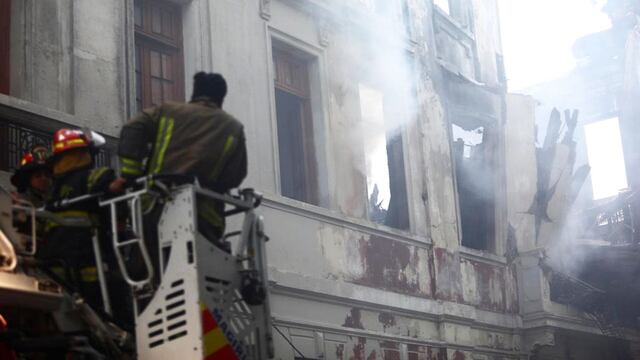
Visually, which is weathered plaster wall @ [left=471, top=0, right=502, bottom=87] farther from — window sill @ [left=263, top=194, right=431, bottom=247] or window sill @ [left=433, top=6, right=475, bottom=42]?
window sill @ [left=263, top=194, right=431, bottom=247]

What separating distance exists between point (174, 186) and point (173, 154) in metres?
0.41

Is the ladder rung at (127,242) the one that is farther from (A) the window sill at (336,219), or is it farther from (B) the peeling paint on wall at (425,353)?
(B) the peeling paint on wall at (425,353)

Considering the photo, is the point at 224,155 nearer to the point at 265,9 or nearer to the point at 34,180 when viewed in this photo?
the point at 34,180

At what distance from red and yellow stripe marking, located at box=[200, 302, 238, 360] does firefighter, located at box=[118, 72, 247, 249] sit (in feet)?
1.88

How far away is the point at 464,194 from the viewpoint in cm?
1762

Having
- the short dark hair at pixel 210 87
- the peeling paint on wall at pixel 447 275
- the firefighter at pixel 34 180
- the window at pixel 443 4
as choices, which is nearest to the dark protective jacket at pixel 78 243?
the firefighter at pixel 34 180

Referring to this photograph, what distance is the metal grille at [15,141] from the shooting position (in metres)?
9.27

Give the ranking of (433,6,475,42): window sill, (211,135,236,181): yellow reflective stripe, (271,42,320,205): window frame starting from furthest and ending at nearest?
(433,6,475,42): window sill < (271,42,320,205): window frame < (211,135,236,181): yellow reflective stripe

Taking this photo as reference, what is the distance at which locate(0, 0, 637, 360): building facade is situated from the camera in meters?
10.4

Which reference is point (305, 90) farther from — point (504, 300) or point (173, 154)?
point (173, 154)

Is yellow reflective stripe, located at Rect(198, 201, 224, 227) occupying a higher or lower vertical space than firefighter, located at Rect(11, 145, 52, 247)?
lower

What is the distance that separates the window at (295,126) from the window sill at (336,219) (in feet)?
1.75

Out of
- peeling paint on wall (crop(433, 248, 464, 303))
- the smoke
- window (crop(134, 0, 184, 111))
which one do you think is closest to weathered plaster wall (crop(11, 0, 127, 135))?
window (crop(134, 0, 184, 111))

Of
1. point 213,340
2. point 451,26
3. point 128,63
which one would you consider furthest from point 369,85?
point 213,340
